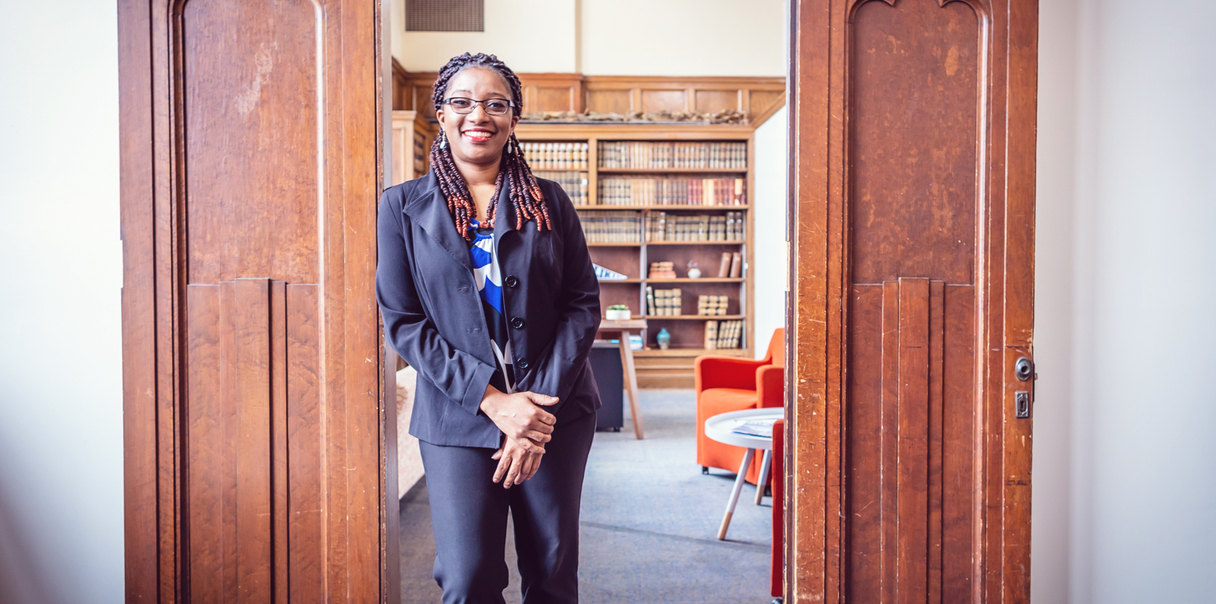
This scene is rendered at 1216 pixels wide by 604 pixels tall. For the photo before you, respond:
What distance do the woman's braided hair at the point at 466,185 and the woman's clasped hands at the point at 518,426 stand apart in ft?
1.14

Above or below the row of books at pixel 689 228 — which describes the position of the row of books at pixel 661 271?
below

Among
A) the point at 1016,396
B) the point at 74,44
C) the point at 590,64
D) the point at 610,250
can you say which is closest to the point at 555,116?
the point at 590,64

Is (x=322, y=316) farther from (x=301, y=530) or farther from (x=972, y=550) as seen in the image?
(x=972, y=550)

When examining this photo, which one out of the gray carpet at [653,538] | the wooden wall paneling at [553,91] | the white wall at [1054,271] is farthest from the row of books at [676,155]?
the white wall at [1054,271]

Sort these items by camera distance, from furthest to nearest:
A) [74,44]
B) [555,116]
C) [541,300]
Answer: [555,116], [74,44], [541,300]

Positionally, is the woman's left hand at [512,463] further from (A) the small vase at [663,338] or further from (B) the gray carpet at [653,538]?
(A) the small vase at [663,338]

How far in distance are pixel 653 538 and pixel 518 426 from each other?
181 cm

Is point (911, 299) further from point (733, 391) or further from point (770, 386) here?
point (733, 391)

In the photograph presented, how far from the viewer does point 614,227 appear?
645 cm

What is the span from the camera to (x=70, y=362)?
1.62 meters

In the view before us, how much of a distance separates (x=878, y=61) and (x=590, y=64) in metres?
5.37

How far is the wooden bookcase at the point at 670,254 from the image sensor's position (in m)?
6.28

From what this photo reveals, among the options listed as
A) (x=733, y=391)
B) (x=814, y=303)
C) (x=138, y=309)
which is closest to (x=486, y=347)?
(x=814, y=303)

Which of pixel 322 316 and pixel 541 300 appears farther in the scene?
pixel 322 316
